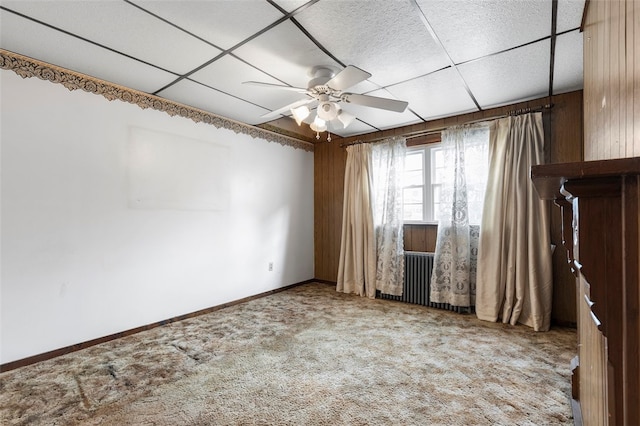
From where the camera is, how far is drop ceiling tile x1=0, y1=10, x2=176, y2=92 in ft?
6.38

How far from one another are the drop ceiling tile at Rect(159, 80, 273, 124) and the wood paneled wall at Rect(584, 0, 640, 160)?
2.84 meters

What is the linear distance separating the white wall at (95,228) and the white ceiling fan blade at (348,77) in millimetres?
2047

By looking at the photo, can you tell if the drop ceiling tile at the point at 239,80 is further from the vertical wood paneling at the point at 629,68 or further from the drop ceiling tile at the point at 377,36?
the vertical wood paneling at the point at 629,68

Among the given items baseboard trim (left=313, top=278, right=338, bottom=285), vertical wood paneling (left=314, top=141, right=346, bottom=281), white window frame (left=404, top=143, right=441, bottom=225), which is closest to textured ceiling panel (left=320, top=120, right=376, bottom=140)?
vertical wood paneling (left=314, top=141, right=346, bottom=281)

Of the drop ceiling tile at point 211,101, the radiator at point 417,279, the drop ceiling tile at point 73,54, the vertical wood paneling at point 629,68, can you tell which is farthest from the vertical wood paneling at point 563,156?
the drop ceiling tile at point 73,54

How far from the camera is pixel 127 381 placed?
6.68ft

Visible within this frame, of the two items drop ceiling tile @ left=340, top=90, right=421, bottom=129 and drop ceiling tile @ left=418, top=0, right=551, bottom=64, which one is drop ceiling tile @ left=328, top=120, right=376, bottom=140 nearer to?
drop ceiling tile @ left=340, top=90, right=421, bottom=129

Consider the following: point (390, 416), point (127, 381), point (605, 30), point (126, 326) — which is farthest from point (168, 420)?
point (605, 30)

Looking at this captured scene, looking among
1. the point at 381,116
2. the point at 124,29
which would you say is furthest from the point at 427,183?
the point at 124,29

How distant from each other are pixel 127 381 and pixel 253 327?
1.18 m

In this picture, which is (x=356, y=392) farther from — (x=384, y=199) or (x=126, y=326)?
(x=384, y=199)

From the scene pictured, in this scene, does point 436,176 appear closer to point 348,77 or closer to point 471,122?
point 471,122

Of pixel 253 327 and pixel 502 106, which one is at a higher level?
pixel 502 106

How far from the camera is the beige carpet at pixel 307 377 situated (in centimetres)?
170
